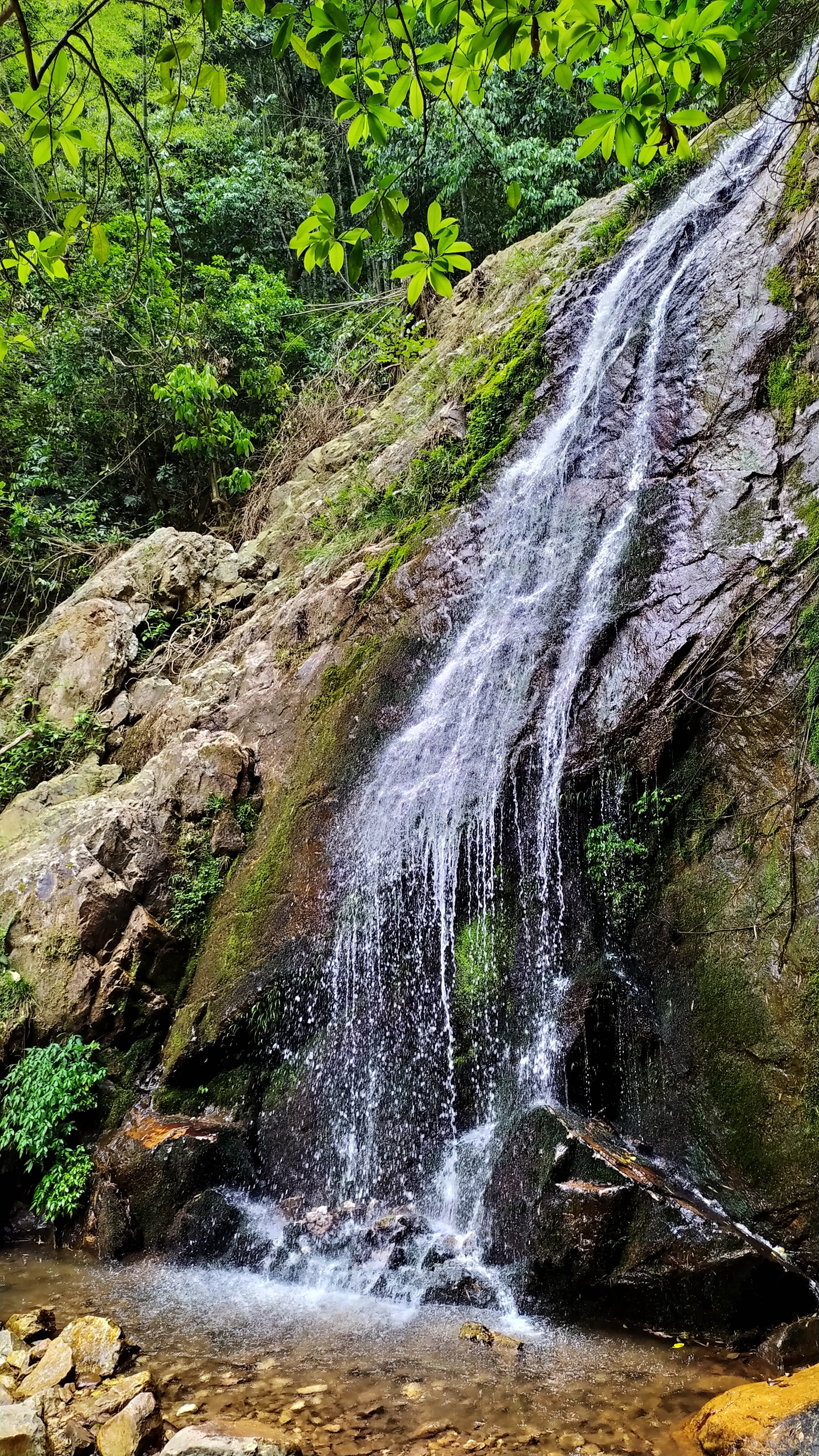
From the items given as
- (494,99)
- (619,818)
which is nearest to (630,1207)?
(619,818)

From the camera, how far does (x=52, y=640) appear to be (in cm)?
903

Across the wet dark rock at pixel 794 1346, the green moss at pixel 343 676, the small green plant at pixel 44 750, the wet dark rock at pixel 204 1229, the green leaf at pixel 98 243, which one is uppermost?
the green leaf at pixel 98 243

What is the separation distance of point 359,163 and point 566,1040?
17.2 meters

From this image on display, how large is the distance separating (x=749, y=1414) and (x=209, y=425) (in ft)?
36.3

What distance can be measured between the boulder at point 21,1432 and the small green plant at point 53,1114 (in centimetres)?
216

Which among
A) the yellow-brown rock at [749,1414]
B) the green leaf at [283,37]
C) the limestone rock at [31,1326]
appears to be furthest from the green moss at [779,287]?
the limestone rock at [31,1326]

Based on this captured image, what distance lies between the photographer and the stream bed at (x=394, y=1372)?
301 cm

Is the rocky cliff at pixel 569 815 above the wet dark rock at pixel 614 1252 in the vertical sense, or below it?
above

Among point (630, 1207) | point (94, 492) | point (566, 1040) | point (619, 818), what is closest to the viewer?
point (630, 1207)

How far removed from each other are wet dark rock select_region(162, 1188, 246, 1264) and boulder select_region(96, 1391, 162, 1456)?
166cm

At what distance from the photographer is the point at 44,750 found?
8109 mm

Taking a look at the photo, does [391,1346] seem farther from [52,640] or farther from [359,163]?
[359,163]

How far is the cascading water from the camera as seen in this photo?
4.89 meters

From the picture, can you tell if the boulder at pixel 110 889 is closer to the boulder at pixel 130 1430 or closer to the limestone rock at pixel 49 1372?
the limestone rock at pixel 49 1372
